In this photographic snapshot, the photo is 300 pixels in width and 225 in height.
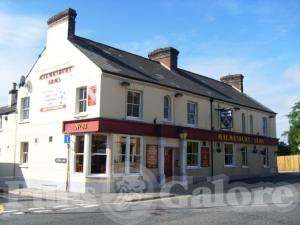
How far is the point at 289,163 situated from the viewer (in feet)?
158

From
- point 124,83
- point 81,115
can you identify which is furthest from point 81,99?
point 124,83

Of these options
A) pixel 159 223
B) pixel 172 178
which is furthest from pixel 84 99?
pixel 159 223

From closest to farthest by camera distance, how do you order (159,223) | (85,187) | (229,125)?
(159,223), (85,187), (229,125)

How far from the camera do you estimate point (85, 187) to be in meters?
19.3

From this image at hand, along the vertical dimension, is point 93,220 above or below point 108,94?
below

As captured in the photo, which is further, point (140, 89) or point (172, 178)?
point (172, 178)

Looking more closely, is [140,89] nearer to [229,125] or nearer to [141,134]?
[141,134]

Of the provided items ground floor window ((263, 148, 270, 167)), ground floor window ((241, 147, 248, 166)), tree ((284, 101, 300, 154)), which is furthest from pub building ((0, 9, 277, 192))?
tree ((284, 101, 300, 154))

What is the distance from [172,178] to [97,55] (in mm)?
8344

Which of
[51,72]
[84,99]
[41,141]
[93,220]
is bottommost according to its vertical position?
[93,220]

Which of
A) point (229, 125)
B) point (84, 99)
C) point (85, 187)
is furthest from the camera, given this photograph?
point (229, 125)

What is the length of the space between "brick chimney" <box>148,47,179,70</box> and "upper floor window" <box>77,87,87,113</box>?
895cm

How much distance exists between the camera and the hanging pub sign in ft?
89.7

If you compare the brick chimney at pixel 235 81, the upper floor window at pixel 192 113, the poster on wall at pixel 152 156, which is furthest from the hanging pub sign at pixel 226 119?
the brick chimney at pixel 235 81
